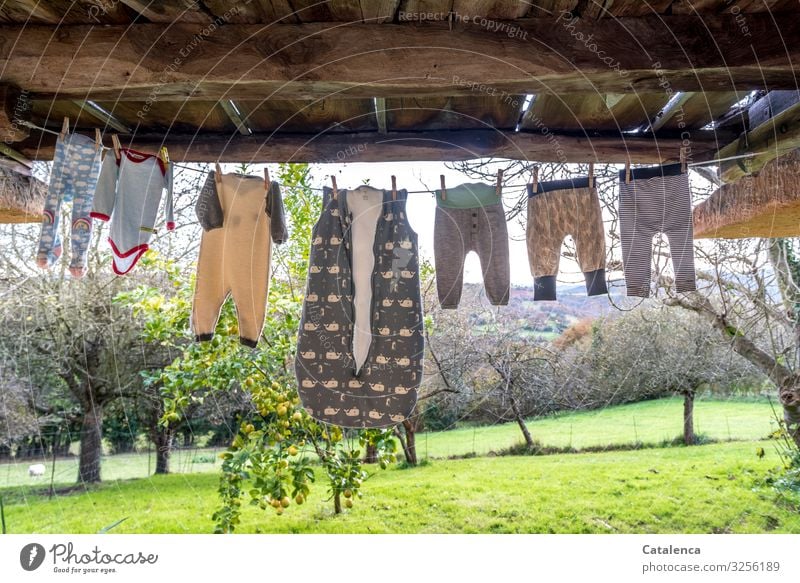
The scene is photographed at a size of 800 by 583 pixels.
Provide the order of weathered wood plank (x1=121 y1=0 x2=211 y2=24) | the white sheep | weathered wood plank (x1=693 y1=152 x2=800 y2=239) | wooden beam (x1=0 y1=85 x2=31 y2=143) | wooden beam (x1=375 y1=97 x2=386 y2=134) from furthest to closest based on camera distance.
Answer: the white sheep, wooden beam (x1=375 y1=97 x2=386 y2=134), weathered wood plank (x1=693 y1=152 x2=800 y2=239), wooden beam (x1=0 y1=85 x2=31 y2=143), weathered wood plank (x1=121 y1=0 x2=211 y2=24)

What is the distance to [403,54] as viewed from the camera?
1.21 m

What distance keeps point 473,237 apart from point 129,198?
1030mm

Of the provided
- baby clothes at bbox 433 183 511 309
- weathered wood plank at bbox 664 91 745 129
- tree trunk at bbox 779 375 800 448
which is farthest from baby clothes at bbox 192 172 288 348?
tree trunk at bbox 779 375 800 448

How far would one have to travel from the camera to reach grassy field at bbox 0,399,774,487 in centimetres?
213

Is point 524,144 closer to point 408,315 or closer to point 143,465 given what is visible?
point 408,315

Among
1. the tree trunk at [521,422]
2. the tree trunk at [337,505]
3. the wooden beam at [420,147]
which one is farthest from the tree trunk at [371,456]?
the wooden beam at [420,147]

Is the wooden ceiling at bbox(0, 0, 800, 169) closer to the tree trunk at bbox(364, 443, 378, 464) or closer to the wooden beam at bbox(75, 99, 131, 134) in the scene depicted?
the wooden beam at bbox(75, 99, 131, 134)

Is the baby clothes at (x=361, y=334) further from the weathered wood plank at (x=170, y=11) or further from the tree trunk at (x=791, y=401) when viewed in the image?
the tree trunk at (x=791, y=401)

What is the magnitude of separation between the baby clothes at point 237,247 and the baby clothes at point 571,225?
777 mm

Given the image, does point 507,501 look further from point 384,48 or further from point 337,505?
point 384,48

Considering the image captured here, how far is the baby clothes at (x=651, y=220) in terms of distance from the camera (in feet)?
4.86

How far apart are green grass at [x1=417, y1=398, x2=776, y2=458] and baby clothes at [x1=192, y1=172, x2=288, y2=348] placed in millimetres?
1052

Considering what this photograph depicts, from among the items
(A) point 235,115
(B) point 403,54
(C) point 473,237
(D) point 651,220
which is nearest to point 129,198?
(A) point 235,115
